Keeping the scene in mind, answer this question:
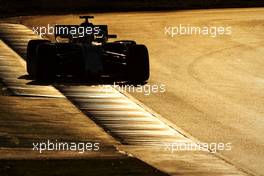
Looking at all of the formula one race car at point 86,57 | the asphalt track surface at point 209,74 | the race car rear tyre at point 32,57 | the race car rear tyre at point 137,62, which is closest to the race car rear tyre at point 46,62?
the formula one race car at point 86,57

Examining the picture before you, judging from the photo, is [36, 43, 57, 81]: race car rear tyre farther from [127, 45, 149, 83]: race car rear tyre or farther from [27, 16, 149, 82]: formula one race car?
[127, 45, 149, 83]: race car rear tyre

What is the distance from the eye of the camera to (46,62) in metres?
27.6

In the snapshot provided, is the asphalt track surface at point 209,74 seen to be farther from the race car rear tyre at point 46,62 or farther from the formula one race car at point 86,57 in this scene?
the race car rear tyre at point 46,62

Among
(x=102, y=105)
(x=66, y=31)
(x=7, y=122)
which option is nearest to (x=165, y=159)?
(x=7, y=122)

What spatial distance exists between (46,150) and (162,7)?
34693 millimetres

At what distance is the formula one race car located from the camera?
2773cm

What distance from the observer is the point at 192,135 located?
2150cm

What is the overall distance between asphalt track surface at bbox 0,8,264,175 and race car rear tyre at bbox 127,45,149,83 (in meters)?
0.61

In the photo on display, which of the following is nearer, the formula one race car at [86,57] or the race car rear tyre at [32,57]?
the formula one race car at [86,57]

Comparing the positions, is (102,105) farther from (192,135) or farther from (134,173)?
(134,173)

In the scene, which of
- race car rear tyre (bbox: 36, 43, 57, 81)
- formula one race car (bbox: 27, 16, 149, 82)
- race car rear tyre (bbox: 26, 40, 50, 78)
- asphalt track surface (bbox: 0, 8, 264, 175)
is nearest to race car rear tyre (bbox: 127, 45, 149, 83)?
formula one race car (bbox: 27, 16, 149, 82)

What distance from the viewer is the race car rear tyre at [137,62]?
92.4ft

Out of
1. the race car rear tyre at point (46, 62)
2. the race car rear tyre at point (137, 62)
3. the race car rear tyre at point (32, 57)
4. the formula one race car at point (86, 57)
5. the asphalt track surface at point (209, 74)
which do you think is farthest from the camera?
the race car rear tyre at point (32, 57)

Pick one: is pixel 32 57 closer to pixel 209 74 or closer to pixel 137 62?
pixel 137 62
